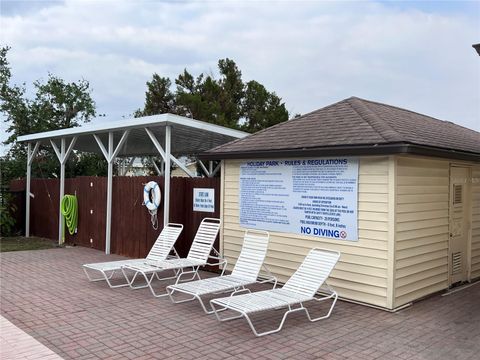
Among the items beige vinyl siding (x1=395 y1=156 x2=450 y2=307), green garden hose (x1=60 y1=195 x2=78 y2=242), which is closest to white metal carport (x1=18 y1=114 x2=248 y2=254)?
green garden hose (x1=60 y1=195 x2=78 y2=242)

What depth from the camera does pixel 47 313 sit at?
5.64 m

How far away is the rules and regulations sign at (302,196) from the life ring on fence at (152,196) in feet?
6.75

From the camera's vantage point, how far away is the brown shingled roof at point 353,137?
6020 mm

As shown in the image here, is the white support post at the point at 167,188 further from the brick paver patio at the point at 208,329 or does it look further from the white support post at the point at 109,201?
the brick paver patio at the point at 208,329

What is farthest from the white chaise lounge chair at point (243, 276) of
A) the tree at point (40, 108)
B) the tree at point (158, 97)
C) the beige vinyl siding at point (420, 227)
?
the tree at point (158, 97)

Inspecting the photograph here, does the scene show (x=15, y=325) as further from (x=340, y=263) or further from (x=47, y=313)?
→ (x=340, y=263)

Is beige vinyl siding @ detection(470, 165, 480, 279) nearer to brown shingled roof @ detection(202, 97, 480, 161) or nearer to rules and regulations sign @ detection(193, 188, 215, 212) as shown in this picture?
brown shingled roof @ detection(202, 97, 480, 161)

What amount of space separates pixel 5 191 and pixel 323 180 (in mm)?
11450

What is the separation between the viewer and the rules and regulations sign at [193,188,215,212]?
8.84 m

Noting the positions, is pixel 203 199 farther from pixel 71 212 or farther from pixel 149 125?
pixel 71 212

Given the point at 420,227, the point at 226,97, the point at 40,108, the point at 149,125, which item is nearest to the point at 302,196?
the point at 420,227

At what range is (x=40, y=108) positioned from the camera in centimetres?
2028

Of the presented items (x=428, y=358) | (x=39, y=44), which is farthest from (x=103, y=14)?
(x=428, y=358)

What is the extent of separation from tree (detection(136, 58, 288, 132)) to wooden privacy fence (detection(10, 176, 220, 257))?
40.2ft
